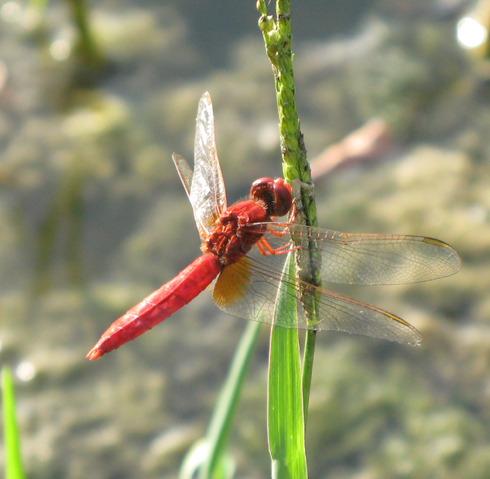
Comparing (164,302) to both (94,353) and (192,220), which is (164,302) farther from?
(192,220)

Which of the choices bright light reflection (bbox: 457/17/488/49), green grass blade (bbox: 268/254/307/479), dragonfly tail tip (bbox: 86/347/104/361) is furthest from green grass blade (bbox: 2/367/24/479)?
bright light reflection (bbox: 457/17/488/49)

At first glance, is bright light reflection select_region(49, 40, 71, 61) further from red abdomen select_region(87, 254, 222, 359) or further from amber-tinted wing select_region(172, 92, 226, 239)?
red abdomen select_region(87, 254, 222, 359)

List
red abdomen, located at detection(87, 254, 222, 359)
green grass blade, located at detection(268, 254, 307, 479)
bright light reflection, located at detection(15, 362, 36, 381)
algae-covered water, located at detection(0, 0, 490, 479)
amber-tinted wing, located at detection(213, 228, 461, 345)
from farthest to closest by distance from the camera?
bright light reflection, located at detection(15, 362, 36, 381) → algae-covered water, located at detection(0, 0, 490, 479) → red abdomen, located at detection(87, 254, 222, 359) → amber-tinted wing, located at detection(213, 228, 461, 345) → green grass blade, located at detection(268, 254, 307, 479)

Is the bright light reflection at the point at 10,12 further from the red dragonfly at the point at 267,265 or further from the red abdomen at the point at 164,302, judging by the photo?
the red abdomen at the point at 164,302

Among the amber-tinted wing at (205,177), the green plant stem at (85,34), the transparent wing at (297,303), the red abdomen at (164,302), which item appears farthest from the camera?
the green plant stem at (85,34)

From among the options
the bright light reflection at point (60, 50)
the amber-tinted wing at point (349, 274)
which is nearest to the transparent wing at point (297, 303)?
the amber-tinted wing at point (349, 274)

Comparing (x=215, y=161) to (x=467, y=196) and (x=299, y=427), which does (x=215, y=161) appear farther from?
(x=467, y=196)
